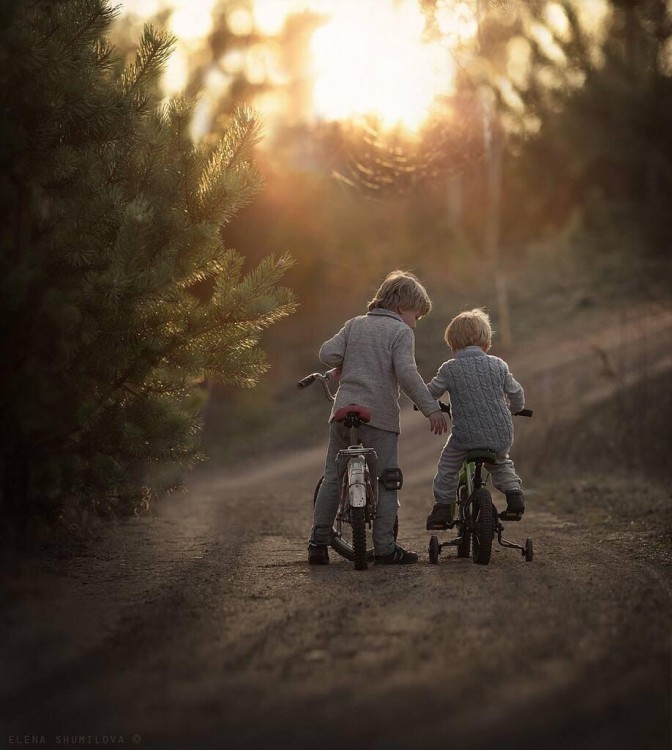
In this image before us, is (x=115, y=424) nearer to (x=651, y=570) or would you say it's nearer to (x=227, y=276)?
(x=227, y=276)

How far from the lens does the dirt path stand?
303 centimetres

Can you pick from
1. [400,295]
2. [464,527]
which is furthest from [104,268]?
[464,527]

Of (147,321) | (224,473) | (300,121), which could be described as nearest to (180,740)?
(147,321)

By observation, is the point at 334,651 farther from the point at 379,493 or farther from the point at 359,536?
the point at 379,493

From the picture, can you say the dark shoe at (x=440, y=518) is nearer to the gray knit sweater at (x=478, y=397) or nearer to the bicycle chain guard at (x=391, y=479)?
the bicycle chain guard at (x=391, y=479)

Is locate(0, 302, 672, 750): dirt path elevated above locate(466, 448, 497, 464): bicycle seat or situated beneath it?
situated beneath

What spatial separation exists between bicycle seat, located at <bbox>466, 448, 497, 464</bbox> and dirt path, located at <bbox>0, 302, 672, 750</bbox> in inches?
25.7

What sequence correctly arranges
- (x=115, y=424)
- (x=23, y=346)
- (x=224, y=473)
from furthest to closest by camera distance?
(x=224, y=473) → (x=115, y=424) → (x=23, y=346)

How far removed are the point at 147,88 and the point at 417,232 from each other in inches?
1086

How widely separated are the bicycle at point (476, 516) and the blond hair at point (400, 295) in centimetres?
72

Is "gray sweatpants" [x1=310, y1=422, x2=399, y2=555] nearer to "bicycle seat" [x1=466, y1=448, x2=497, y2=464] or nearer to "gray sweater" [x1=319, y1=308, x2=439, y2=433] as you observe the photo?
"gray sweater" [x1=319, y1=308, x2=439, y2=433]

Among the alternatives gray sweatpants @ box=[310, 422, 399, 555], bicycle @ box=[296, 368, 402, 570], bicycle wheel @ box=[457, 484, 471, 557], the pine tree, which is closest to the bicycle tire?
bicycle @ box=[296, 368, 402, 570]

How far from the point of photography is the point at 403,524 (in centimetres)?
914

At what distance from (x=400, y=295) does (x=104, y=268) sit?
2.02 metres
